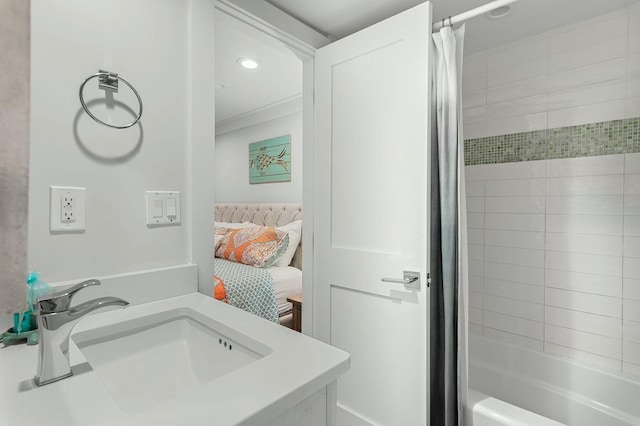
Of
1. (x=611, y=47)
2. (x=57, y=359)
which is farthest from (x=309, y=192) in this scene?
(x=611, y=47)

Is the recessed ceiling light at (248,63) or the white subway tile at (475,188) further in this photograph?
the recessed ceiling light at (248,63)

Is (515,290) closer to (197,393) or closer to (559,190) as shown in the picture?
(559,190)

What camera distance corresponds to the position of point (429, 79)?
1442mm

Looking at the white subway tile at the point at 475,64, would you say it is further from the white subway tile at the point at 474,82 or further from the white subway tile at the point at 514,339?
the white subway tile at the point at 514,339

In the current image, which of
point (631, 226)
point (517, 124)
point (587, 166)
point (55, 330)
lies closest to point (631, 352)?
point (631, 226)

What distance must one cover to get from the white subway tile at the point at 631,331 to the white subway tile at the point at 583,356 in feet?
0.46

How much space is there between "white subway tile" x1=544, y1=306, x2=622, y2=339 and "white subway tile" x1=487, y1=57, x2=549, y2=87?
55.2 inches

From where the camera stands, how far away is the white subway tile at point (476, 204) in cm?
224

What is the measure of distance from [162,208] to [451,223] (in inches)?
46.7

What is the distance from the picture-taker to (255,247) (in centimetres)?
307

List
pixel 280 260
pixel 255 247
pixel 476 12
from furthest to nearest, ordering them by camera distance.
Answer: pixel 280 260 < pixel 255 247 < pixel 476 12

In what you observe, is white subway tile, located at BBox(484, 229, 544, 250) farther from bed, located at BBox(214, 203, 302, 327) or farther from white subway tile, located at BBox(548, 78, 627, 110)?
bed, located at BBox(214, 203, 302, 327)

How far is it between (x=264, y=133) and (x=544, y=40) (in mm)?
2833

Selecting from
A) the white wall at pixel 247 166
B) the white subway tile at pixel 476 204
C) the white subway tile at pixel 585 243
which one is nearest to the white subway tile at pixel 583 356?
the white subway tile at pixel 585 243
